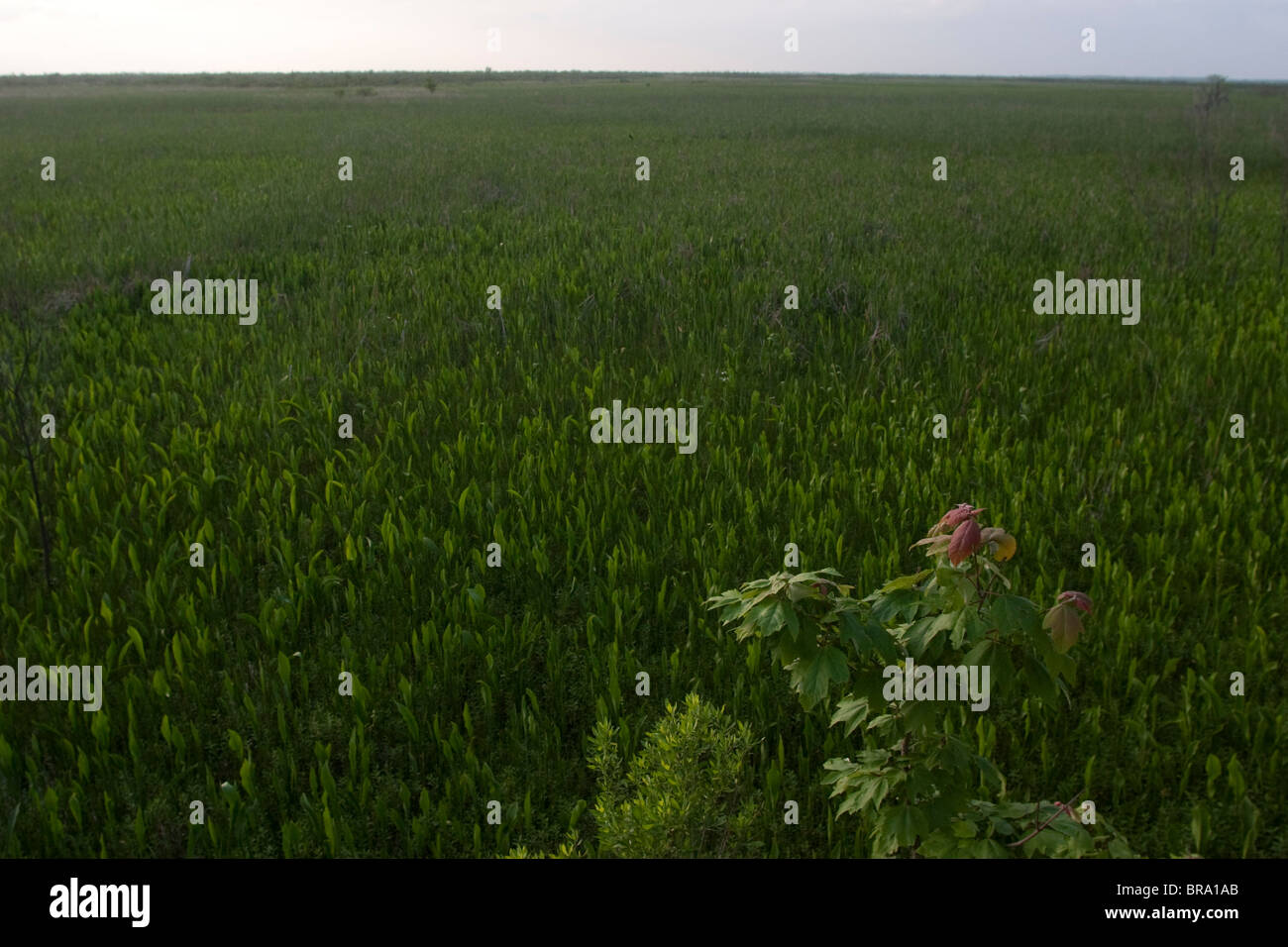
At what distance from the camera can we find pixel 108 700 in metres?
2.92

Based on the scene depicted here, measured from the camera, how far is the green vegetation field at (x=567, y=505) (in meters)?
2.59

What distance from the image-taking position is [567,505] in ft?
13.5

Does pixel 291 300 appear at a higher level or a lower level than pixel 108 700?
higher

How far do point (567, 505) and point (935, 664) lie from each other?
2.32 m

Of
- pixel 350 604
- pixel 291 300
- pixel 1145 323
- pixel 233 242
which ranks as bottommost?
pixel 350 604

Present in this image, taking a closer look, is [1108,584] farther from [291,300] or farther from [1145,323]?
[291,300]

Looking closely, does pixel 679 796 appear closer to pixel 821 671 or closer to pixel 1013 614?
pixel 821 671

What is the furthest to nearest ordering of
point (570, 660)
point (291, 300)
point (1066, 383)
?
point (291, 300), point (1066, 383), point (570, 660)

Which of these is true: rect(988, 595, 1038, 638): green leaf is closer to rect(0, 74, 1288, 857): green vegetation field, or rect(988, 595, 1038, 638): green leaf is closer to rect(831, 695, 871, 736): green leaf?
rect(831, 695, 871, 736): green leaf

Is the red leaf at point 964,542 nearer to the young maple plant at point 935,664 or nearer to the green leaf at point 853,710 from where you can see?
the young maple plant at point 935,664

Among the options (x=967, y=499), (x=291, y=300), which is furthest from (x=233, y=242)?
(x=967, y=499)

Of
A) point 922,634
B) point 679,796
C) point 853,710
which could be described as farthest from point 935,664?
point 679,796

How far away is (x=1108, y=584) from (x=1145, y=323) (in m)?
3.77

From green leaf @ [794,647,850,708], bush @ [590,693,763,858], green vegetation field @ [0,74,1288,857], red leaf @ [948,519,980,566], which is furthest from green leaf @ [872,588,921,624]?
green vegetation field @ [0,74,1288,857]
